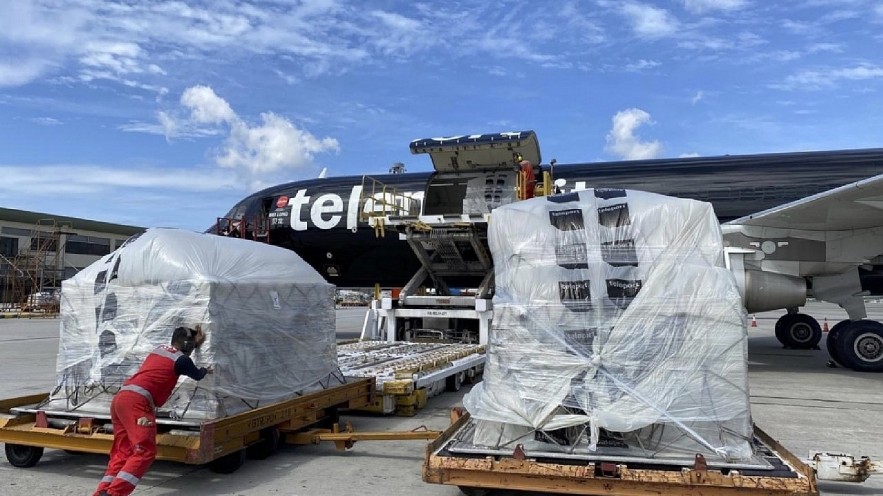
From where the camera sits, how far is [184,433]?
5000mm

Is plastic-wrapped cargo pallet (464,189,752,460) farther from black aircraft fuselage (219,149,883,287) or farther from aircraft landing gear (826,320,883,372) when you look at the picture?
aircraft landing gear (826,320,883,372)

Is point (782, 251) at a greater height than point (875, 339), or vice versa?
point (782, 251)

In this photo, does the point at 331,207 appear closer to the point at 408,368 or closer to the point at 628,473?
the point at 408,368

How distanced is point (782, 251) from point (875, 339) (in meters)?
2.28

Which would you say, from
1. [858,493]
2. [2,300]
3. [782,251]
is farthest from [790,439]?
Result: [2,300]

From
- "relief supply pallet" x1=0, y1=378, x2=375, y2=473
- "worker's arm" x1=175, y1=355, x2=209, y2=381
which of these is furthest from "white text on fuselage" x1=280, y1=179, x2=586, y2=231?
"worker's arm" x1=175, y1=355, x2=209, y2=381

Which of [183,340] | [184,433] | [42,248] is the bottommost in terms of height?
[184,433]

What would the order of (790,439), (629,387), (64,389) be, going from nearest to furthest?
(629,387), (64,389), (790,439)

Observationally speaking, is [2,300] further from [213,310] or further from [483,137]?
[213,310]

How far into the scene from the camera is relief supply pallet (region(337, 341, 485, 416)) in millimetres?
7504

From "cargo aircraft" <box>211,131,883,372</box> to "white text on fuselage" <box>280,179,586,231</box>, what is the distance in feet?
0.11

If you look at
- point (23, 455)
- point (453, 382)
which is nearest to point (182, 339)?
point (23, 455)

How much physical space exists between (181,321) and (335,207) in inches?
386

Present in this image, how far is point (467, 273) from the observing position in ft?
43.4
